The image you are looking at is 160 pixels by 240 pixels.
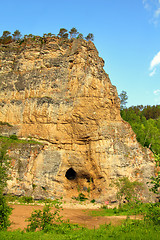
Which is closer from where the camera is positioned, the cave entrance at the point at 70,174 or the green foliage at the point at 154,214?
the green foliage at the point at 154,214

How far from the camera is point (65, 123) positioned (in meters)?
35.6

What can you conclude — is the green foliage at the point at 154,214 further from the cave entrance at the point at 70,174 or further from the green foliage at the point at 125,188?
the cave entrance at the point at 70,174

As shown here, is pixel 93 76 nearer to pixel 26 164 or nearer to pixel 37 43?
pixel 37 43

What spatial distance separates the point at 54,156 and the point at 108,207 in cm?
1138

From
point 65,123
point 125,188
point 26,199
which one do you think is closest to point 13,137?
point 65,123

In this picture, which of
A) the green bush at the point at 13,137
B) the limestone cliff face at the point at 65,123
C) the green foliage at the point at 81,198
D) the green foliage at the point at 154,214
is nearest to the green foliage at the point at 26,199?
the limestone cliff face at the point at 65,123

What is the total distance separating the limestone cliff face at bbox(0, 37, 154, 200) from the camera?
31.3m

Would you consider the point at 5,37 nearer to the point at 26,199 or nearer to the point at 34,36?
the point at 34,36

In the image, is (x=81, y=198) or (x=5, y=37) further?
(x=5, y=37)

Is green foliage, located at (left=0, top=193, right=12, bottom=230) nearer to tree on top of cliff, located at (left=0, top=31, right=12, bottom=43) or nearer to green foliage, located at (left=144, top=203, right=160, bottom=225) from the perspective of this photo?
green foliage, located at (left=144, top=203, right=160, bottom=225)

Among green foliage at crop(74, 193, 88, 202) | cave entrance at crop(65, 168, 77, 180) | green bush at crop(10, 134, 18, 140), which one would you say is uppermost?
green bush at crop(10, 134, 18, 140)

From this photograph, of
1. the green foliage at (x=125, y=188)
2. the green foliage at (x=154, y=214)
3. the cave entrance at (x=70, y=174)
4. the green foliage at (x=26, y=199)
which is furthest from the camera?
the cave entrance at (x=70, y=174)

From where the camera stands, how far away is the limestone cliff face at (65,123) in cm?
3133

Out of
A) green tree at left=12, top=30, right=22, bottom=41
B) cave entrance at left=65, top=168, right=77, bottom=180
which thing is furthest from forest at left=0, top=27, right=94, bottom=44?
cave entrance at left=65, top=168, right=77, bottom=180
